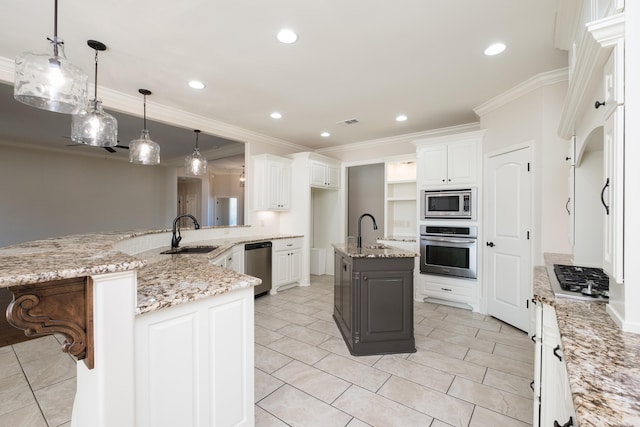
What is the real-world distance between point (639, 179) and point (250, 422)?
205 cm

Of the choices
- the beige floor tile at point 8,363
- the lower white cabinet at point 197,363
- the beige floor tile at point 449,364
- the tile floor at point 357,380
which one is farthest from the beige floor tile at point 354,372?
the beige floor tile at point 8,363

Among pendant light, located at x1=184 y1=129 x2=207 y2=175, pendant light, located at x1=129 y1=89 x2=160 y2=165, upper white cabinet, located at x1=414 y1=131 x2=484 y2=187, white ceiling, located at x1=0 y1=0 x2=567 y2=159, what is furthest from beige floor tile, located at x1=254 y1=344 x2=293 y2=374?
upper white cabinet, located at x1=414 y1=131 x2=484 y2=187

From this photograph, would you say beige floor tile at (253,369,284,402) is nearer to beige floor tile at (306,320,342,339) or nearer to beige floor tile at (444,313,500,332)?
beige floor tile at (306,320,342,339)

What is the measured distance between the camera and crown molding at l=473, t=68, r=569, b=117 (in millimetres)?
2820

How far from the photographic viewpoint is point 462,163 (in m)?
3.92

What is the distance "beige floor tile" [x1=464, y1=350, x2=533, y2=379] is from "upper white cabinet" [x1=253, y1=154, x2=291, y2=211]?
3.59 metres

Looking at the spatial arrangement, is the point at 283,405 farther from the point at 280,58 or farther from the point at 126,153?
the point at 126,153

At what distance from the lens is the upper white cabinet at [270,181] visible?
486 cm

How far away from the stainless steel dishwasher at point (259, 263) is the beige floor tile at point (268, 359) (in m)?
1.63

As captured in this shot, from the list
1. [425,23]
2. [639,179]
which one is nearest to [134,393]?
[639,179]

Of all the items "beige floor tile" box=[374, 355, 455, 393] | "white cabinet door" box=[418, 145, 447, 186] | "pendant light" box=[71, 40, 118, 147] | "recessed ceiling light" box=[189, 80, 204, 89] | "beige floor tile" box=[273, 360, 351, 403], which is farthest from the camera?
"white cabinet door" box=[418, 145, 447, 186]

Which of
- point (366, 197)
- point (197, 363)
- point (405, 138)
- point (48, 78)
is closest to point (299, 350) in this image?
point (197, 363)

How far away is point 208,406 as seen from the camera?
1.40 meters

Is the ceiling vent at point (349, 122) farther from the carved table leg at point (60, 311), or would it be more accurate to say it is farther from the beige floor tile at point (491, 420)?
the carved table leg at point (60, 311)
